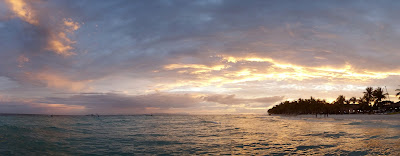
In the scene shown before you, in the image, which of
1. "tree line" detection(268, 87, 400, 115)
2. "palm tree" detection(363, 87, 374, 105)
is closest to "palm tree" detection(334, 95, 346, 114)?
"tree line" detection(268, 87, 400, 115)

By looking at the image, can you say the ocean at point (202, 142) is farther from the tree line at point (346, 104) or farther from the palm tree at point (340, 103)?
the palm tree at point (340, 103)

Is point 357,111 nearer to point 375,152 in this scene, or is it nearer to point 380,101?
point 380,101

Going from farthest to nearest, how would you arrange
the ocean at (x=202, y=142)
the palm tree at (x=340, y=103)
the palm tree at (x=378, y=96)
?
the palm tree at (x=340, y=103) → the palm tree at (x=378, y=96) → the ocean at (x=202, y=142)

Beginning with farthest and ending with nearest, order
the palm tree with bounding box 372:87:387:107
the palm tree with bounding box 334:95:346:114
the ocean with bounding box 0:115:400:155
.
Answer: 1. the palm tree with bounding box 334:95:346:114
2. the palm tree with bounding box 372:87:387:107
3. the ocean with bounding box 0:115:400:155

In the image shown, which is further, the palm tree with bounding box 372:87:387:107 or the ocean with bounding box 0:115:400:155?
the palm tree with bounding box 372:87:387:107

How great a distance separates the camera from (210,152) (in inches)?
653

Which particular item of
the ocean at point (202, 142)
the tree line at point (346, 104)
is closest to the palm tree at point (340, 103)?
the tree line at point (346, 104)

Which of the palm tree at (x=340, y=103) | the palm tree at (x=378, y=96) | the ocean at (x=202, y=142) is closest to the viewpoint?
the ocean at (x=202, y=142)

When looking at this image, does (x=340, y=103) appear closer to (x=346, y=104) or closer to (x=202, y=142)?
(x=346, y=104)

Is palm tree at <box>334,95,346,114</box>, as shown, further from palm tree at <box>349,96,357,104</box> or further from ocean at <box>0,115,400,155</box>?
ocean at <box>0,115,400,155</box>

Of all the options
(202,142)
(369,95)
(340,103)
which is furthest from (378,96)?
(202,142)

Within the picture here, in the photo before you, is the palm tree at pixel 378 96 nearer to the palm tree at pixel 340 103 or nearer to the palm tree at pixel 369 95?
the palm tree at pixel 369 95

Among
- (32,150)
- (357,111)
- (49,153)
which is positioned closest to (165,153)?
(49,153)

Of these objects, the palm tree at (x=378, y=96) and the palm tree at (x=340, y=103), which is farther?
the palm tree at (x=340, y=103)
